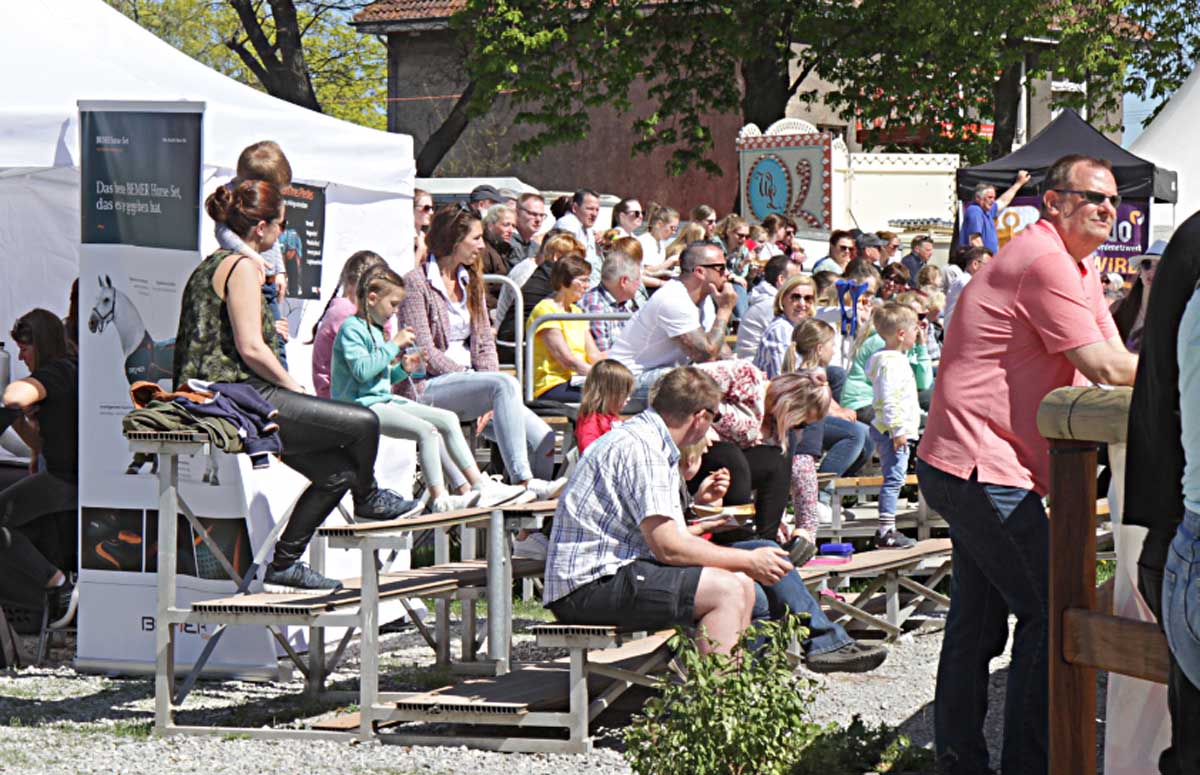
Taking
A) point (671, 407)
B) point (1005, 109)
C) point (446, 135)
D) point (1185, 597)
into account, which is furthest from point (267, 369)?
point (446, 135)

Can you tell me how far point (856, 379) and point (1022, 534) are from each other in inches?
281

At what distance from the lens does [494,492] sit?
869 cm

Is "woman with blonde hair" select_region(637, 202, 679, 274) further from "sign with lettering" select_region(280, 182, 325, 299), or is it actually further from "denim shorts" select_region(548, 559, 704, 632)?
"denim shorts" select_region(548, 559, 704, 632)

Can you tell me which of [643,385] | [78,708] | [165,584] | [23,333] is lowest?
[78,708]

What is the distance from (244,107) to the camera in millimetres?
8977

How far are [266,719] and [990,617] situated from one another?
3402 mm

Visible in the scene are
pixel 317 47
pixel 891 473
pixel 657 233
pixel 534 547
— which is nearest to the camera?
pixel 534 547

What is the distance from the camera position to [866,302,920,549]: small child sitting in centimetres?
1123

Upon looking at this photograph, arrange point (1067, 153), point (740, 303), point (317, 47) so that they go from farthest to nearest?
point (317, 47) → point (1067, 153) → point (740, 303)

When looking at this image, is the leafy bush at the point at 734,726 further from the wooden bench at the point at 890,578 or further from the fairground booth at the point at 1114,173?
the fairground booth at the point at 1114,173

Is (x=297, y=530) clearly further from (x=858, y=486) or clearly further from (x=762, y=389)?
(x=858, y=486)

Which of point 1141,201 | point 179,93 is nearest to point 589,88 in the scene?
point 1141,201

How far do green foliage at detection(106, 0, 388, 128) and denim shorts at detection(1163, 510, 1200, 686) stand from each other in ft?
164

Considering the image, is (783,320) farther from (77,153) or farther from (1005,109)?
(1005,109)
